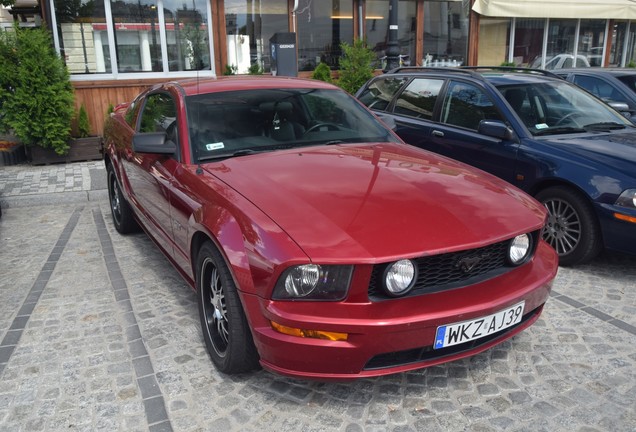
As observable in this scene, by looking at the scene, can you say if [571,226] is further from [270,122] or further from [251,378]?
[251,378]

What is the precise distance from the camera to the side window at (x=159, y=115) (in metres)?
3.97

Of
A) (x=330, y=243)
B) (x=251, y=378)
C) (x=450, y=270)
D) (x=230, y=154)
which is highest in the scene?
(x=230, y=154)

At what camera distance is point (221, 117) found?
377 cm

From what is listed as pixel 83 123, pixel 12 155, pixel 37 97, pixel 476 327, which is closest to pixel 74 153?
pixel 83 123

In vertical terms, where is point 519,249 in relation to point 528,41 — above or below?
below

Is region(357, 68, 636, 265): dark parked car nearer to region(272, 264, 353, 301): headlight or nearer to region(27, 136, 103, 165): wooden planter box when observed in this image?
region(272, 264, 353, 301): headlight

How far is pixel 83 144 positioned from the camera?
9.49 m

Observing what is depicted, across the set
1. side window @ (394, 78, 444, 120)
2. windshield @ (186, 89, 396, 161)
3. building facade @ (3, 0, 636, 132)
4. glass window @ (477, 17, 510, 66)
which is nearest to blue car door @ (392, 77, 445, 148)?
side window @ (394, 78, 444, 120)

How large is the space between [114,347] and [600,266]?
400 cm

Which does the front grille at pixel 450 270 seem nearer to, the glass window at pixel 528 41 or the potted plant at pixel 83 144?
the potted plant at pixel 83 144

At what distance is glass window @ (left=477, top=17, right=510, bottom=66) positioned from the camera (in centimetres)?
1490

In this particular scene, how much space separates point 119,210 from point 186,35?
6.60m

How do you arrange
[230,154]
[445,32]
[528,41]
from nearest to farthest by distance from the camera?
[230,154] → [445,32] → [528,41]

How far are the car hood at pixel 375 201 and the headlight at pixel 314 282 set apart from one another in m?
0.07
